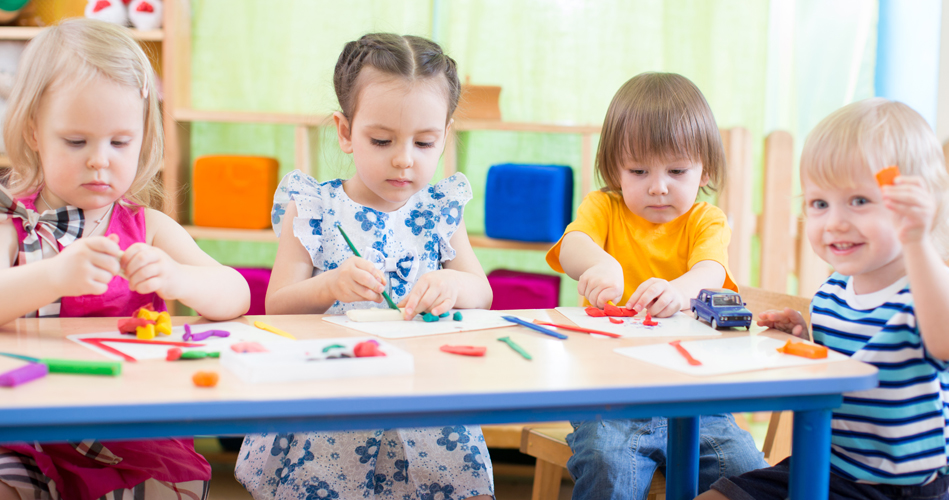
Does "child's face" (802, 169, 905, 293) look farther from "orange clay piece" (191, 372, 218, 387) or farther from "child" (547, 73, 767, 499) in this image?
"orange clay piece" (191, 372, 218, 387)

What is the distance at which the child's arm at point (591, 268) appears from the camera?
3.44 ft

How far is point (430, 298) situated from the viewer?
94 cm

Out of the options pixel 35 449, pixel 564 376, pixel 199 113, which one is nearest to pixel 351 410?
pixel 564 376

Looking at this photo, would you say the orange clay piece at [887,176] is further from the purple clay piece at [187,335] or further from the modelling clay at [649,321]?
the purple clay piece at [187,335]

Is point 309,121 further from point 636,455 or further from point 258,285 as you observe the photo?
point 636,455

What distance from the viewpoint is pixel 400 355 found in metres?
0.66

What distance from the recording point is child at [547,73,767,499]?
1036 mm

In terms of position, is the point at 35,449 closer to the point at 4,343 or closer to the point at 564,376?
the point at 4,343

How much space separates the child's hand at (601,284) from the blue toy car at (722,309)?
12cm

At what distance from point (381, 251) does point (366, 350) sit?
0.56m

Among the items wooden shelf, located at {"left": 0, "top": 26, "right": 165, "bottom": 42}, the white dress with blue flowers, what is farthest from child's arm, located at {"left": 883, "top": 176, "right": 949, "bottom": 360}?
wooden shelf, located at {"left": 0, "top": 26, "right": 165, "bottom": 42}

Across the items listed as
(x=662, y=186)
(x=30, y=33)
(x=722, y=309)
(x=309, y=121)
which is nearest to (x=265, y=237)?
(x=309, y=121)

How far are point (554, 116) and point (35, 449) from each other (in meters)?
1.75

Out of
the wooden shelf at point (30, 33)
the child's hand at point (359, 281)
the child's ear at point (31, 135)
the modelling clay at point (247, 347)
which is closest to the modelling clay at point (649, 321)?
the child's hand at point (359, 281)
